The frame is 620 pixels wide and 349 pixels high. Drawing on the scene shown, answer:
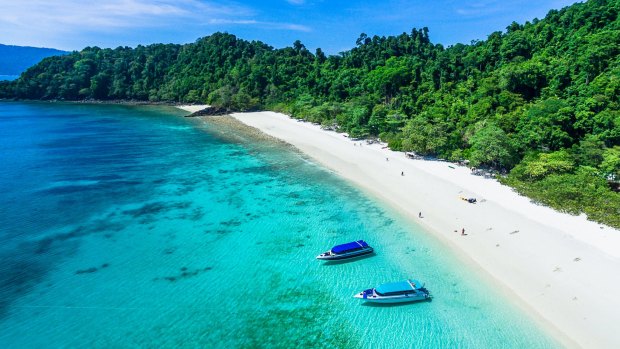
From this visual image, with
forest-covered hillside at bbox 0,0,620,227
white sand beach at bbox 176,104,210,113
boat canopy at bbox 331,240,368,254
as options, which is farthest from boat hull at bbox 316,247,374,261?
white sand beach at bbox 176,104,210,113

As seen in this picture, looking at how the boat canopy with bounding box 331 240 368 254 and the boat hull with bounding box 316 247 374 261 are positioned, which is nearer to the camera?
the boat hull with bounding box 316 247 374 261

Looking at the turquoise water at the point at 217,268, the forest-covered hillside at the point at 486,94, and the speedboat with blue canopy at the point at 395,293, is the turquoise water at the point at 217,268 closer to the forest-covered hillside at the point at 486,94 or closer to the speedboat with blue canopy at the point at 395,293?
the speedboat with blue canopy at the point at 395,293

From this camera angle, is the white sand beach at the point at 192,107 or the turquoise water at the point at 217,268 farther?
the white sand beach at the point at 192,107

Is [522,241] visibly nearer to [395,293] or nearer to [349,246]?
[395,293]

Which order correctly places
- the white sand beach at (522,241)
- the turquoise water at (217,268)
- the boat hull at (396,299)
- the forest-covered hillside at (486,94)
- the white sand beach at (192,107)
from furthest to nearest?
1. the white sand beach at (192,107)
2. the forest-covered hillside at (486,94)
3. the boat hull at (396,299)
4. the white sand beach at (522,241)
5. the turquoise water at (217,268)

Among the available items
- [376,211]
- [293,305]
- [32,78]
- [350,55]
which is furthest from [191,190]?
[32,78]

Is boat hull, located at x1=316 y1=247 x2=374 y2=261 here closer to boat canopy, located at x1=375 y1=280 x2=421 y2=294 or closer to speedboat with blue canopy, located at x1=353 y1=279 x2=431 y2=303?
speedboat with blue canopy, located at x1=353 y1=279 x2=431 y2=303

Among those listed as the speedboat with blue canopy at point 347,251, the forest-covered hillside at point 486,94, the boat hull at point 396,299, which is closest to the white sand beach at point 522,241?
→ the forest-covered hillside at point 486,94
